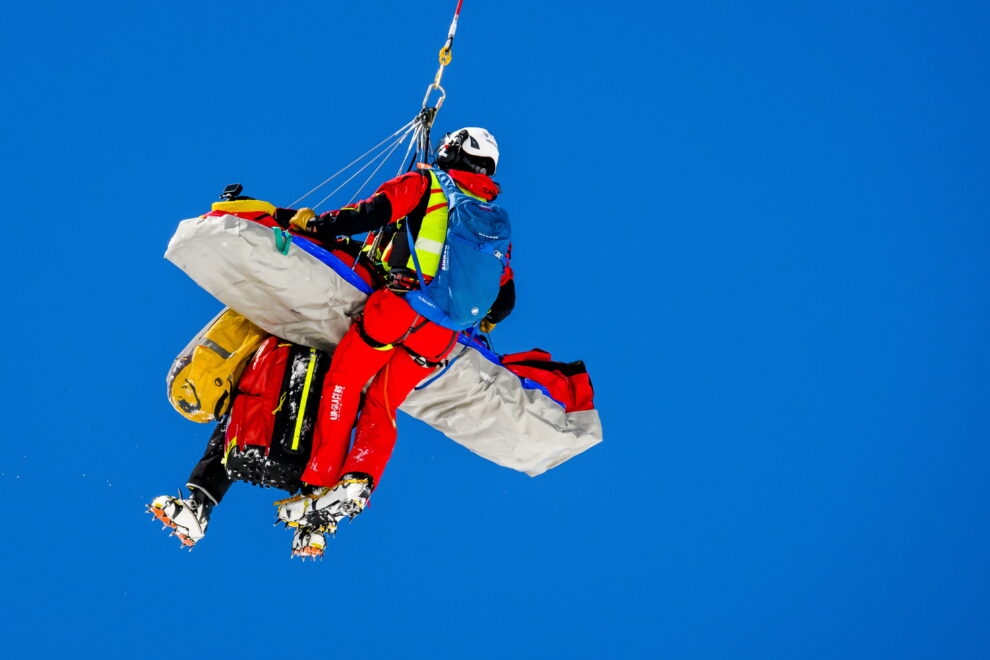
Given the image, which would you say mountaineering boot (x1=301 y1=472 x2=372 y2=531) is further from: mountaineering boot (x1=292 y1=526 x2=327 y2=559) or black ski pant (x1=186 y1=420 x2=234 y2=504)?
black ski pant (x1=186 y1=420 x2=234 y2=504)

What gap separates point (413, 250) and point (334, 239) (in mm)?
244

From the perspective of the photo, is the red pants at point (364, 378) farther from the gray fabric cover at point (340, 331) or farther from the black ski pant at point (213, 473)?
the black ski pant at point (213, 473)

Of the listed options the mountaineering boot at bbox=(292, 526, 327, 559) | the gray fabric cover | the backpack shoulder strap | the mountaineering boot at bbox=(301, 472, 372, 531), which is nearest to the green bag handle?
the gray fabric cover

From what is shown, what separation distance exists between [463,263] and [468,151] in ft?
1.25

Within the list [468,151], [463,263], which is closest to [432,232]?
[463,263]

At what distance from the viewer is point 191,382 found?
10.3 ft

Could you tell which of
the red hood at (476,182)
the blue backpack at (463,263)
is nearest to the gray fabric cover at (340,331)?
the blue backpack at (463,263)

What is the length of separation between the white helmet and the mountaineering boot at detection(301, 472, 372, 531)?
3.31ft

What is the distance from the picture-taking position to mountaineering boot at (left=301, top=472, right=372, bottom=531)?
3.13 metres

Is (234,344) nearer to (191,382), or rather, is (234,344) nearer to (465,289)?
(191,382)

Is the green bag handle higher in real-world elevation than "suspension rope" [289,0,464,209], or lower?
lower

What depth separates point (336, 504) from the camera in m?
3.13

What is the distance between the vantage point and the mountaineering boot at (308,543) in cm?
312

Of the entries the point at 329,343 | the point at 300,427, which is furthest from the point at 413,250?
the point at 300,427
